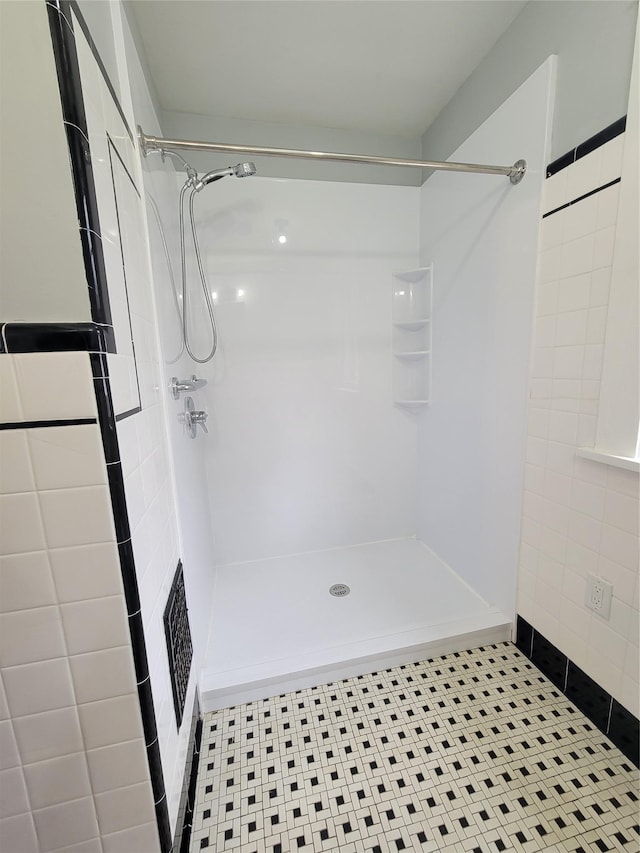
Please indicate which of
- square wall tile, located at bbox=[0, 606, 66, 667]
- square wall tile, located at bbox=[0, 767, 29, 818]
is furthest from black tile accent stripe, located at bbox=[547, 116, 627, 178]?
square wall tile, located at bbox=[0, 767, 29, 818]

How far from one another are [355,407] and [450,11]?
5.64 feet

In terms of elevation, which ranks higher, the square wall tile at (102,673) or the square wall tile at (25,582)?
the square wall tile at (25,582)

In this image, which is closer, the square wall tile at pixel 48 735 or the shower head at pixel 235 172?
the square wall tile at pixel 48 735

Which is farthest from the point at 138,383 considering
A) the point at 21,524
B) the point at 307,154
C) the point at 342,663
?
the point at 342,663

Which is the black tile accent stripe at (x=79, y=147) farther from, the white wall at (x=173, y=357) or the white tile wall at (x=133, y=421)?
the white wall at (x=173, y=357)

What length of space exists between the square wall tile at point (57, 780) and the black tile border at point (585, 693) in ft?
4.93

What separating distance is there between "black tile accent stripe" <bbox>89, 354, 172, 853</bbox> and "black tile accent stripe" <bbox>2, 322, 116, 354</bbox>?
0.03m

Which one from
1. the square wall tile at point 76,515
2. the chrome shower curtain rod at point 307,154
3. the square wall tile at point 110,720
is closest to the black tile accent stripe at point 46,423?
the square wall tile at point 76,515

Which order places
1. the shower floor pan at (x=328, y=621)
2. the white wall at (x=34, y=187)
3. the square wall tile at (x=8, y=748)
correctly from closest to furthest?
the white wall at (x=34, y=187)
the square wall tile at (x=8, y=748)
the shower floor pan at (x=328, y=621)

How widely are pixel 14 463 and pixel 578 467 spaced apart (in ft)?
5.08

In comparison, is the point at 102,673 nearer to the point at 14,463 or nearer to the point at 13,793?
the point at 13,793

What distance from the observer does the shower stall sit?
55.2 inches

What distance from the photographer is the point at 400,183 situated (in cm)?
206

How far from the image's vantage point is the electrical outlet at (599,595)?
3.63 ft
